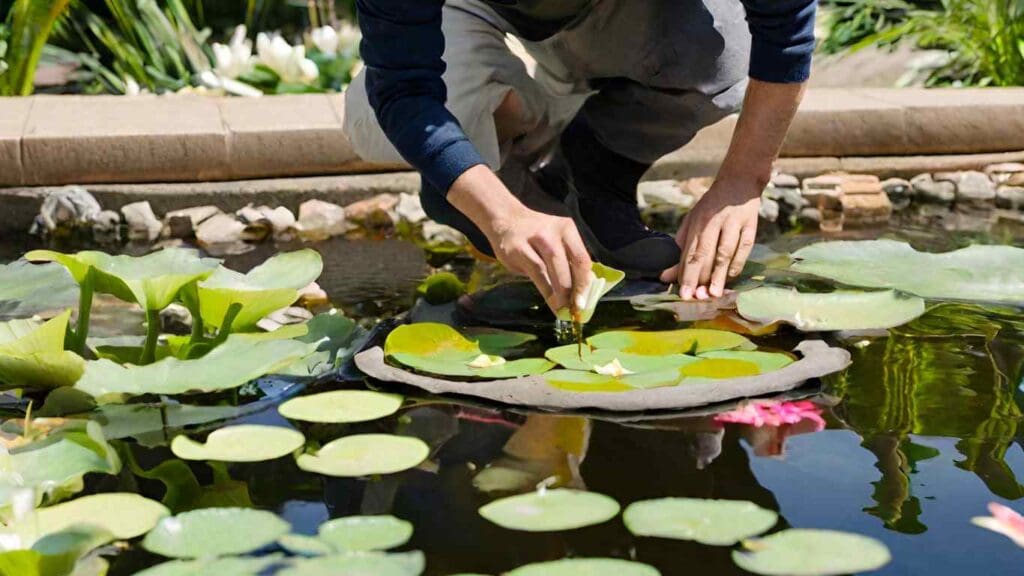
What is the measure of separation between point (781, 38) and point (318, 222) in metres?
1.28

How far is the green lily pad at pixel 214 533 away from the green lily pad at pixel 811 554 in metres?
0.42

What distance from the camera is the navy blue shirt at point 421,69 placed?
1555mm

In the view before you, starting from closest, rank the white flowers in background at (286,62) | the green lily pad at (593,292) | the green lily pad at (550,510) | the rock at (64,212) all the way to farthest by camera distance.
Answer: the green lily pad at (550,510), the green lily pad at (593,292), the rock at (64,212), the white flowers in background at (286,62)

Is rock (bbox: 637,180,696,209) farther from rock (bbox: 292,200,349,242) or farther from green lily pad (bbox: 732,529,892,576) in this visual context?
green lily pad (bbox: 732,529,892,576)

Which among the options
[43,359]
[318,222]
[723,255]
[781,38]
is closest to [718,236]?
[723,255]

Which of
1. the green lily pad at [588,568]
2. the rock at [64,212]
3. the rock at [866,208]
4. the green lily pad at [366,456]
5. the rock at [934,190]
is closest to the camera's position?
the green lily pad at [588,568]

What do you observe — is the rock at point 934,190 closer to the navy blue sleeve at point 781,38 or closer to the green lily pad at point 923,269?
the green lily pad at point 923,269

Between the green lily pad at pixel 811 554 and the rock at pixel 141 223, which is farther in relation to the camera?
the rock at pixel 141 223

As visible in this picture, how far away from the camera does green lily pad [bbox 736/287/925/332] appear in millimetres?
1672

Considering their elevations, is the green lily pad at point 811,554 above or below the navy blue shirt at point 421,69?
below

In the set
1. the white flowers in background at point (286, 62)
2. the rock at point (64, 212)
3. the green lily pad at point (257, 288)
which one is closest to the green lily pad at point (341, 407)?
the green lily pad at point (257, 288)

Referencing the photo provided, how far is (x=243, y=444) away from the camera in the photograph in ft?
4.35

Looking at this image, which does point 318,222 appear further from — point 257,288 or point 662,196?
point 257,288

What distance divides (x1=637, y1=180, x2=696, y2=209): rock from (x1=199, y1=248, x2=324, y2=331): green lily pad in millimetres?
1250
